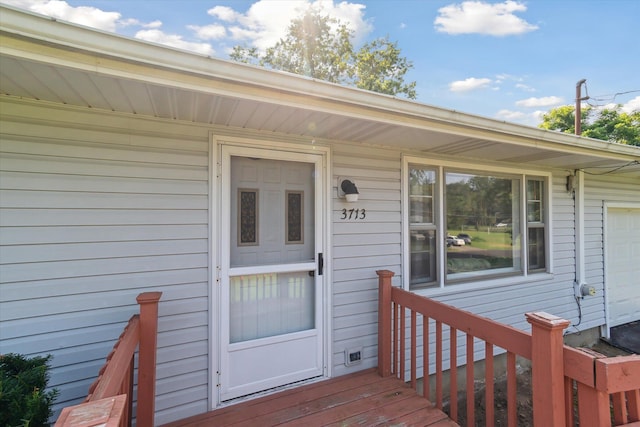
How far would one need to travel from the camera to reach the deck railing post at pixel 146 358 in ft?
5.81

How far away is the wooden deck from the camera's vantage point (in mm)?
2049

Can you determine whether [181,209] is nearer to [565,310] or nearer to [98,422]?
[98,422]

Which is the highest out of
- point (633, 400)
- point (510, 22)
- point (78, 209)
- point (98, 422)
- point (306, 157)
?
point (510, 22)

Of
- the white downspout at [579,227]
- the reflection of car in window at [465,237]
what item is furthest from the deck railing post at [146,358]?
the white downspout at [579,227]

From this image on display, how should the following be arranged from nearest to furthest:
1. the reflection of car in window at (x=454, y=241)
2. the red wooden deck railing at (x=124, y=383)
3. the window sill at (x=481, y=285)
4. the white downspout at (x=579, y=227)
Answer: the red wooden deck railing at (x=124, y=383) → the window sill at (x=481, y=285) → the reflection of car in window at (x=454, y=241) → the white downspout at (x=579, y=227)

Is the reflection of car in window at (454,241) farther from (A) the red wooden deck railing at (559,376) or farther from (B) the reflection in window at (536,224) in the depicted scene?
(A) the red wooden deck railing at (559,376)

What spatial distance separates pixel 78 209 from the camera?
192cm

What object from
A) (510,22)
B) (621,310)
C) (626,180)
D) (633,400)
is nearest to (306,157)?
(633,400)

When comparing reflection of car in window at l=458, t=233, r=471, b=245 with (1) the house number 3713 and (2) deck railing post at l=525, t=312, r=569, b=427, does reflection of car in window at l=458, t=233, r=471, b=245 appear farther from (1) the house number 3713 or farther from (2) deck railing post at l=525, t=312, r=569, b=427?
(2) deck railing post at l=525, t=312, r=569, b=427

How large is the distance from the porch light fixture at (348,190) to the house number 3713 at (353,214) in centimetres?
11

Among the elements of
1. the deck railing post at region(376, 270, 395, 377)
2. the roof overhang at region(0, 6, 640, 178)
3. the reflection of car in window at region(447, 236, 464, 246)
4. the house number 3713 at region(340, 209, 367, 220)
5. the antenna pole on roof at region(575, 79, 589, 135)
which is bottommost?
the deck railing post at region(376, 270, 395, 377)

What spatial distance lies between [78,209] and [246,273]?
1.21 metres

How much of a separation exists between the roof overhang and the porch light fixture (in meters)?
0.40

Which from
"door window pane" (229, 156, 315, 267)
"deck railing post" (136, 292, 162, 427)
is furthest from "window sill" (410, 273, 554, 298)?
"deck railing post" (136, 292, 162, 427)
